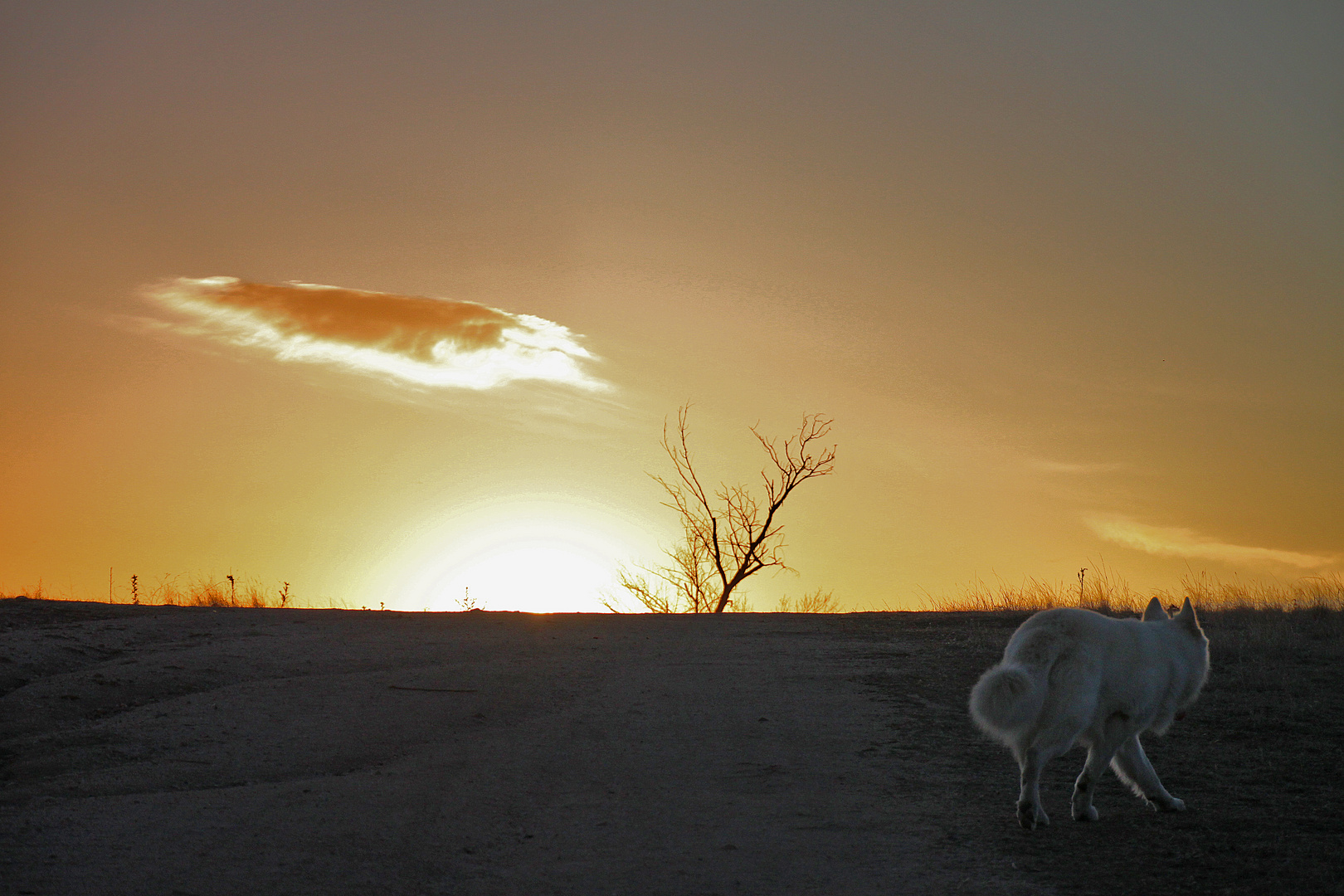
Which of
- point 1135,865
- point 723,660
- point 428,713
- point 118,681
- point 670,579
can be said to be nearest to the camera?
point 1135,865

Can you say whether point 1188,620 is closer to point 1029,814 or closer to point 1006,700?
point 1029,814

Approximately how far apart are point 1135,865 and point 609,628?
25.9 ft

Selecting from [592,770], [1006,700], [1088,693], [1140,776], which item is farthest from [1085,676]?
[592,770]

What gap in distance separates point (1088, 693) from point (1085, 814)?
2.89ft

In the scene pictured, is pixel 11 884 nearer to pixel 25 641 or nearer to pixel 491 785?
pixel 491 785

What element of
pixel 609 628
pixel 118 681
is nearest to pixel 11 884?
pixel 118 681

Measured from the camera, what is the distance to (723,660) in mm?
10477

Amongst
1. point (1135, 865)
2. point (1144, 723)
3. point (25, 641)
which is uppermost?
point (25, 641)

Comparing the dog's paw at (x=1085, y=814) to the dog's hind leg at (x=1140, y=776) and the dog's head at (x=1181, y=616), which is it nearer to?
the dog's hind leg at (x=1140, y=776)

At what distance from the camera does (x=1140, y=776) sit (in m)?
6.29

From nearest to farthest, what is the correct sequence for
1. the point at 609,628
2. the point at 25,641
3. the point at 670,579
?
1. the point at 25,641
2. the point at 609,628
3. the point at 670,579

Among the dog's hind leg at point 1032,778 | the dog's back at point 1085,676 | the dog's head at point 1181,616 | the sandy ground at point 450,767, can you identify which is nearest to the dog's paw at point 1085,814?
the dog's hind leg at point 1032,778

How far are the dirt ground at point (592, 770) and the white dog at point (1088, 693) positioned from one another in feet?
0.94

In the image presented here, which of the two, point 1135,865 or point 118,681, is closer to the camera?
point 1135,865
